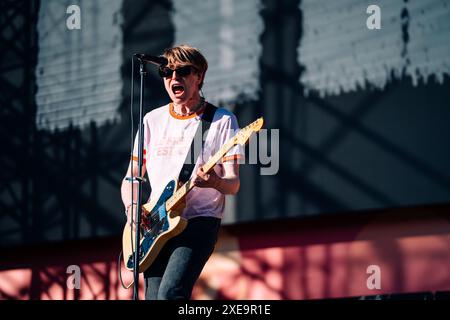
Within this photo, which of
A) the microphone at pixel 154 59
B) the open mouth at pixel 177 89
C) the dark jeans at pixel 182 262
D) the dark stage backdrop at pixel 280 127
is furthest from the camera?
the dark stage backdrop at pixel 280 127

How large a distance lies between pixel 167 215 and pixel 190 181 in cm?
19

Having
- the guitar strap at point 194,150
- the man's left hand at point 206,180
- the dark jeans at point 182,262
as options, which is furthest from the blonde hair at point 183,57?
the dark jeans at point 182,262

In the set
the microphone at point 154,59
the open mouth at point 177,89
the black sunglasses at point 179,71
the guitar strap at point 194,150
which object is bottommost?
the guitar strap at point 194,150

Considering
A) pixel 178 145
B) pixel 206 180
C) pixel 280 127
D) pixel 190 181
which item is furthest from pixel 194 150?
pixel 280 127

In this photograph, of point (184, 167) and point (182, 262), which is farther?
point (184, 167)

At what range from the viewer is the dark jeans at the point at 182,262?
10.2 ft

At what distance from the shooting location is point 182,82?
3418mm

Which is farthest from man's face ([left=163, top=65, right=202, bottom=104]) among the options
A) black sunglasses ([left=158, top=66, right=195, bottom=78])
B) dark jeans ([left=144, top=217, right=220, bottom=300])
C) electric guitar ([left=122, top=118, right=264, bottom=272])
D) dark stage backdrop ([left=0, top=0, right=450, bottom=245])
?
dark stage backdrop ([left=0, top=0, right=450, bottom=245])

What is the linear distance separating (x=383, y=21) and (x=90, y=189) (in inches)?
103

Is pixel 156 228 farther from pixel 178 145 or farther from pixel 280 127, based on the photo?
pixel 280 127

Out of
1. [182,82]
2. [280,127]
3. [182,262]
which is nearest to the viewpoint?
[182,262]

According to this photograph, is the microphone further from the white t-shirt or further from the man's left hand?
the man's left hand

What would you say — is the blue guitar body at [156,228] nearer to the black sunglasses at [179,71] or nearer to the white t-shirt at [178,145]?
the white t-shirt at [178,145]
